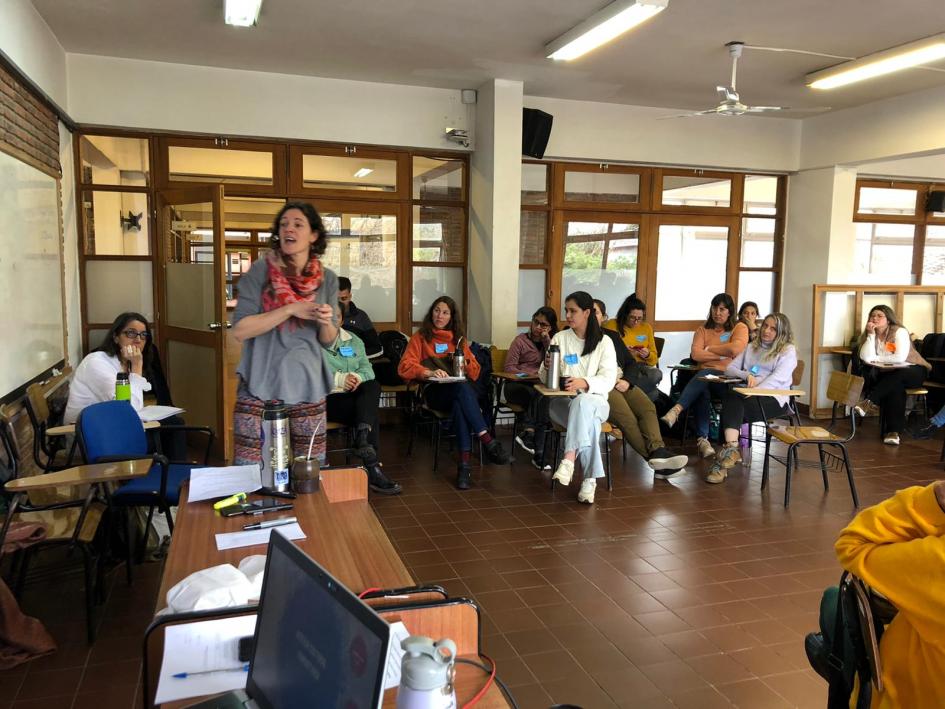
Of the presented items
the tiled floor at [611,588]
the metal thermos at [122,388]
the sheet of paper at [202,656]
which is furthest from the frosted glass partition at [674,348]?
the sheet of paper at [202,656]

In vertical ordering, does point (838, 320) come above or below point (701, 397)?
above

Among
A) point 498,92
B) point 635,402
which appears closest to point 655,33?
point 498,92

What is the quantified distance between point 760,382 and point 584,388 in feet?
5.22

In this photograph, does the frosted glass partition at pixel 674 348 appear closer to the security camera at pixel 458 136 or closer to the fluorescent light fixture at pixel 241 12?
the security camera at pixel 458 136

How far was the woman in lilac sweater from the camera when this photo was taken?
5.30 m

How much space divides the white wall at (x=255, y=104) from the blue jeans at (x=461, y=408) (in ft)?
8.72

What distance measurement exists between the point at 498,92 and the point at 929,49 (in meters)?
3.37

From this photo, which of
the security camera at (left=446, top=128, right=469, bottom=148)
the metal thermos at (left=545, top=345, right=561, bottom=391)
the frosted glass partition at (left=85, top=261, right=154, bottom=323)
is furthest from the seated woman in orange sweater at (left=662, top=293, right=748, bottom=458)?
the frosted glass partition at (left=85, top=261, right=154, bottom=323)

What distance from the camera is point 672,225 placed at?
7.77m

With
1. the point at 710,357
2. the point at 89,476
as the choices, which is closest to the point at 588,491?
the point at 710,357

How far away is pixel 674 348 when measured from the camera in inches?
316

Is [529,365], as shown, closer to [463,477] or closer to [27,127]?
[463,477]

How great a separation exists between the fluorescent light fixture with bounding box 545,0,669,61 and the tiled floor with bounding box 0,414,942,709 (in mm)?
3168

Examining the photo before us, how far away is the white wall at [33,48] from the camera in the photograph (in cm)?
399
